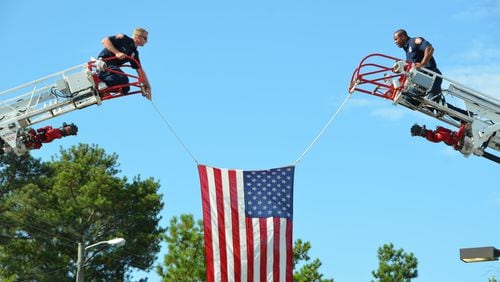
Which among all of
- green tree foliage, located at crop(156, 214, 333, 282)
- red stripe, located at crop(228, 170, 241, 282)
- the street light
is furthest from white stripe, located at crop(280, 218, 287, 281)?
green tree foliage, located at crop(156, 214, 333, 282)

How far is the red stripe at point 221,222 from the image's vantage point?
16453mm

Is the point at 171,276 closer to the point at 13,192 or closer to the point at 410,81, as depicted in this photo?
the point at 13,192

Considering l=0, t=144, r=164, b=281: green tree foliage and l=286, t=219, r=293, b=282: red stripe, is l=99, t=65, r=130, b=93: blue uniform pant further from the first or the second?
l=0, t=144, r=164, b=281: green tree foliage

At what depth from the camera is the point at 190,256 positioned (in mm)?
39625

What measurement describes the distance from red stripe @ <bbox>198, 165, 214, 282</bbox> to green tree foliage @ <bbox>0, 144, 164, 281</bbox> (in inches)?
1287

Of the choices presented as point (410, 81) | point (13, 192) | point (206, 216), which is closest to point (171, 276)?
point (13, 192)

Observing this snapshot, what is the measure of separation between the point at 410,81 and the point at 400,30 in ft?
4.52

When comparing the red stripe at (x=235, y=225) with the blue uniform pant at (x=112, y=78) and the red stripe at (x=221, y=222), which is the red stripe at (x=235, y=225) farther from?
the blue uniform pant at (x=112, y=78)

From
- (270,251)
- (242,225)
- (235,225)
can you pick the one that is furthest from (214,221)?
(270,251)

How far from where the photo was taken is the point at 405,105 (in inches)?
627

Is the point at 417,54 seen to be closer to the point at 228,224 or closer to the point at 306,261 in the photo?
the point at 228,224

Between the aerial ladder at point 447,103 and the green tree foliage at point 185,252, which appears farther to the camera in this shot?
the green tree foliage at point 185,252

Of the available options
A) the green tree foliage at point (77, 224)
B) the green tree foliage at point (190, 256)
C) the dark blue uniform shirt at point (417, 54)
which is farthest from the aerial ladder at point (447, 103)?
the green tree foliage at point (77, 224)

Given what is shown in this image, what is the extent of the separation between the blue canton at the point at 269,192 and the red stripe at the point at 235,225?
0.68ft
